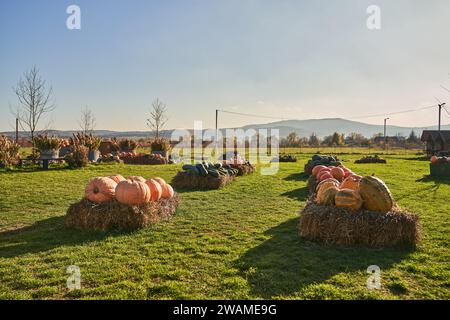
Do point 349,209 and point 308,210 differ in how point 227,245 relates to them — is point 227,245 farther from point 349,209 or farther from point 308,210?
point 349,209

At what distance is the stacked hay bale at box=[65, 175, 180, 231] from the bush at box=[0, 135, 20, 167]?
44.7 ft

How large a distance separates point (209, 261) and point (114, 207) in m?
2.47

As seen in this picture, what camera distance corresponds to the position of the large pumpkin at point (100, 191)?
21.9 feet

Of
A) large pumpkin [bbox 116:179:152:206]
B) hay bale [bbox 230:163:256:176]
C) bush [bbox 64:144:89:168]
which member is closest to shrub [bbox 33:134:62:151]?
bush [bbox 64:144:89:168]

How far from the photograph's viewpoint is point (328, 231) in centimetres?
561

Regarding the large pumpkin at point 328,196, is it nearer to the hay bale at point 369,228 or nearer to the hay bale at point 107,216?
the hay bale at point 369,228

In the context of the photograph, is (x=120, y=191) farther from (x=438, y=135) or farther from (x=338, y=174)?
(x=438, y=135)

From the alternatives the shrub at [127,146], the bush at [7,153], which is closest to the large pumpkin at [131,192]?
the bush at [7,153]

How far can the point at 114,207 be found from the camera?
642 cm

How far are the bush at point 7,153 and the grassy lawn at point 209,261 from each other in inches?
426
